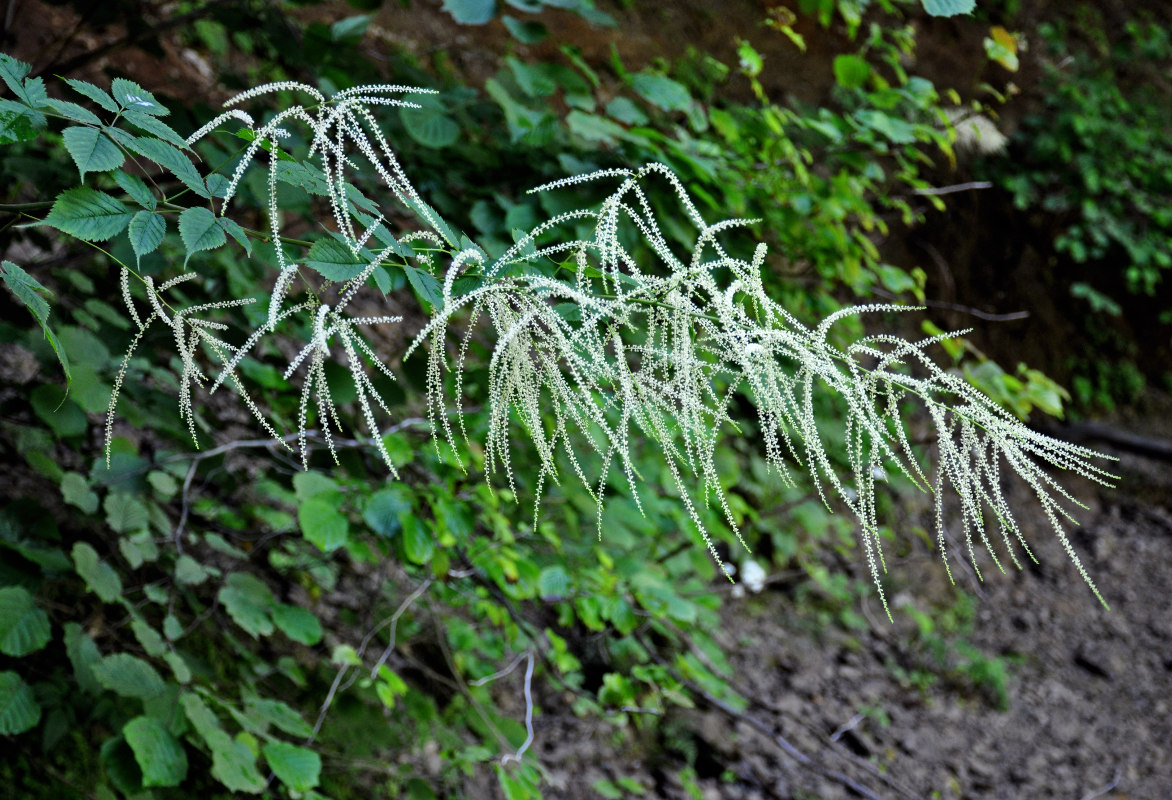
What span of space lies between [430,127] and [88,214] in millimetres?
1002

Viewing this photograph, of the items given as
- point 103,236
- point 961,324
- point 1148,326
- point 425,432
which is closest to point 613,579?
point 425,432

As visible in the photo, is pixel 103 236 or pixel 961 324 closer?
pixel 103 236

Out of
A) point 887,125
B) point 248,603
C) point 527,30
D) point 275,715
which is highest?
point 527,30

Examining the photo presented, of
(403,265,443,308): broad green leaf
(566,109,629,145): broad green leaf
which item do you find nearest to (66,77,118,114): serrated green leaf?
(403,265,443,308): broad green leaf

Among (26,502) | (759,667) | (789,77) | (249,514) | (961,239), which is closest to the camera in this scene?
(26,502)

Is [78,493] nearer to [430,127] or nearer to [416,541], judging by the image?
[416,541]

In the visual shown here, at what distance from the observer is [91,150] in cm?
77

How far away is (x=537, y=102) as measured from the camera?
1937mm

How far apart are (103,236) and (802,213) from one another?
1.82 m

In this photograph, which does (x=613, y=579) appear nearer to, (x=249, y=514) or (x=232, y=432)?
(x=249, y=514)

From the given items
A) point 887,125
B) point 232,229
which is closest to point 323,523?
point 232,229

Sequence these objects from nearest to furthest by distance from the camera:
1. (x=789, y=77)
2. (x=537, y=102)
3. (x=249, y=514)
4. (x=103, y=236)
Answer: (x=103, y=236) → (x=537, y=102) → (x=249, y=514) → (x=789, y=77)

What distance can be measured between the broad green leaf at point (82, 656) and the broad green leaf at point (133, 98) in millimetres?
1049

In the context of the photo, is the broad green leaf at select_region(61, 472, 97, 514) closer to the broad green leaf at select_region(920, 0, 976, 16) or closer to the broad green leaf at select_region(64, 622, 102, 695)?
the broad green leaf at select_region(64, 622, 102, 695)
